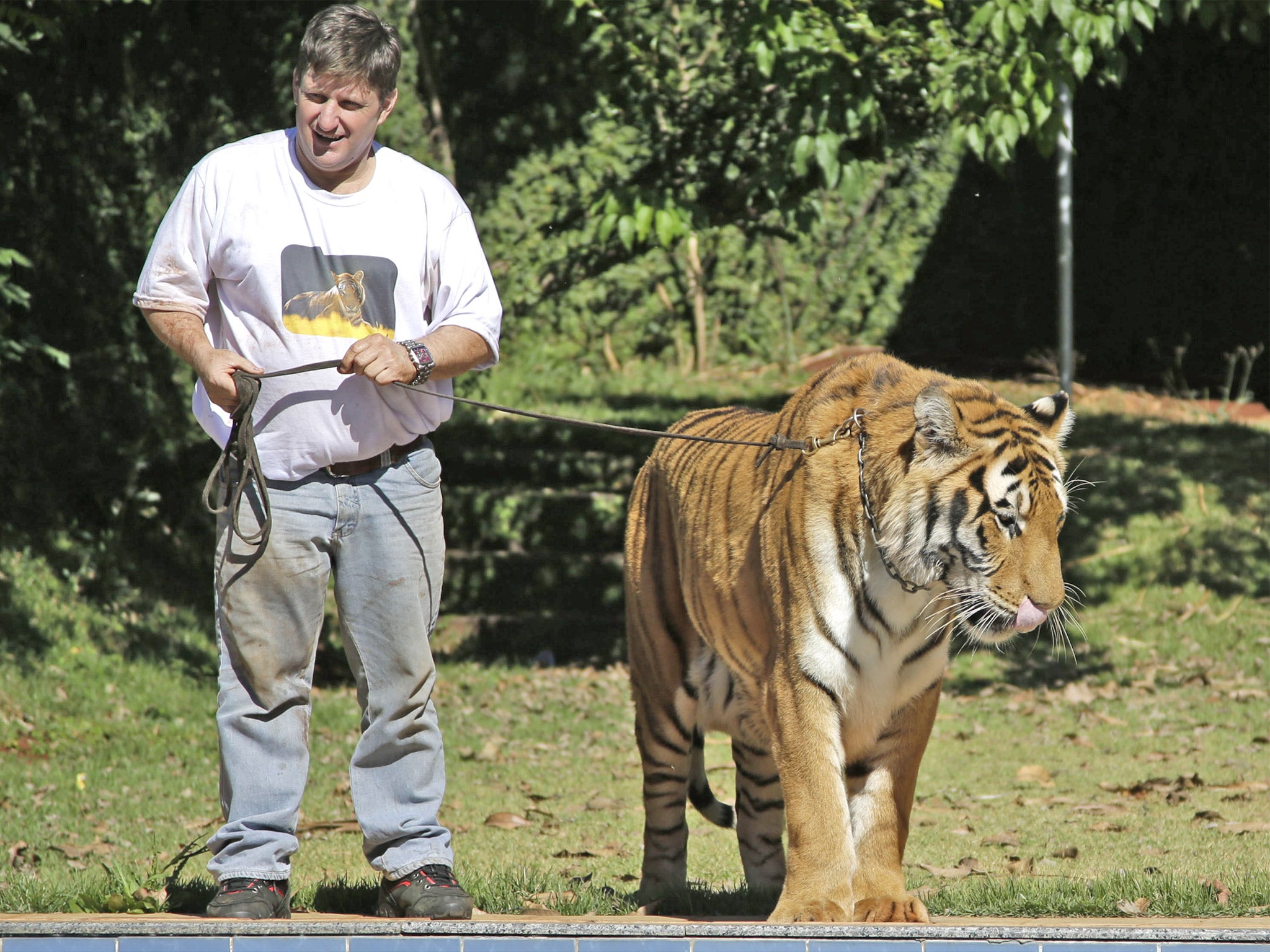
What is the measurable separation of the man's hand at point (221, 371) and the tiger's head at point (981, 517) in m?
1.63

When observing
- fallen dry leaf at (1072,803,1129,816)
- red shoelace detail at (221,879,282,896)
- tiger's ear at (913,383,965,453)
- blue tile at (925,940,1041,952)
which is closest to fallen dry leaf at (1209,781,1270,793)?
fallen dry leaf at (1072,803,1129,816)

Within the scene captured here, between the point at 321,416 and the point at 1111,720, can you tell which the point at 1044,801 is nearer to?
the point at 1111,720

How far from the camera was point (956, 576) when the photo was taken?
3.53m

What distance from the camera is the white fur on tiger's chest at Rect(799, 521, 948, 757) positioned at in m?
3.63

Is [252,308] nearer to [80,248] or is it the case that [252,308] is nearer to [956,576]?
[956,576]

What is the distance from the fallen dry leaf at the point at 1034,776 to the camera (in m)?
6.63

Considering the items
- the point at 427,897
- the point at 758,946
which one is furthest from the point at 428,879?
the point at 758,946

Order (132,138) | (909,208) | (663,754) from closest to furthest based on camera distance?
(663,754) → (132,138) → (909,208)

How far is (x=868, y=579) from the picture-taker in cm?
363

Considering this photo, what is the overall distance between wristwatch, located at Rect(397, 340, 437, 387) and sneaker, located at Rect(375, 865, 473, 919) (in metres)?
1.22

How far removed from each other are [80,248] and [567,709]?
14.1 feet

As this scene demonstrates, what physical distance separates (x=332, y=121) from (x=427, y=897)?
1.90 m

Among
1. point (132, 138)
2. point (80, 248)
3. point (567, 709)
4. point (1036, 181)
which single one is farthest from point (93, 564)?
point (1036, 181)

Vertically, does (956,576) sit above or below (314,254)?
below
